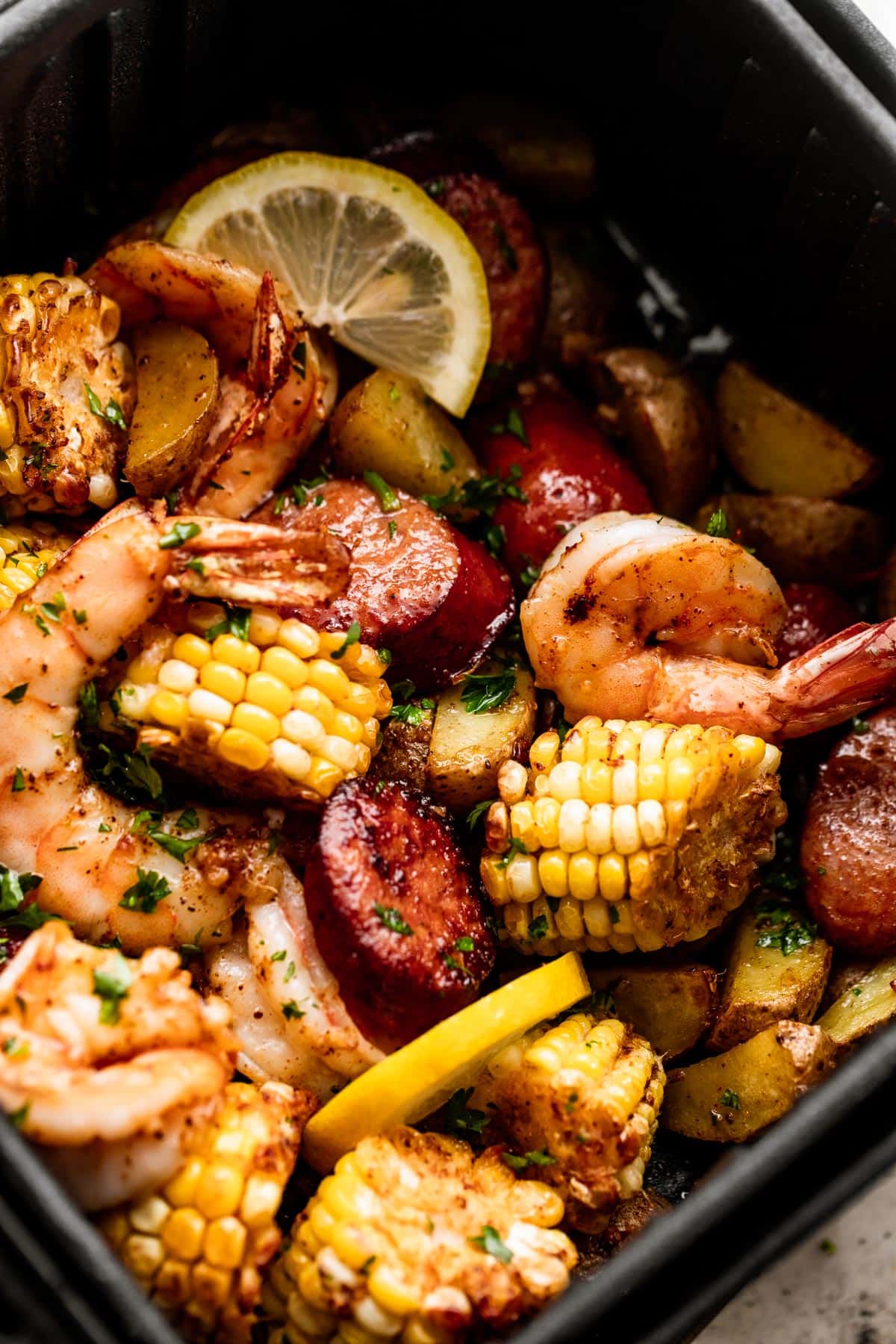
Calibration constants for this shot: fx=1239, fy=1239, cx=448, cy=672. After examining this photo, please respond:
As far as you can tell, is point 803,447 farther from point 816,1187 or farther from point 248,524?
point 816,1187

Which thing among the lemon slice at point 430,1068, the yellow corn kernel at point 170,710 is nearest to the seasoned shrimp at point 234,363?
the yellow corn kernel at point 170,710

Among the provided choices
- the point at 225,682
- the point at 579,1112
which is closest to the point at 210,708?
the point at 225,682

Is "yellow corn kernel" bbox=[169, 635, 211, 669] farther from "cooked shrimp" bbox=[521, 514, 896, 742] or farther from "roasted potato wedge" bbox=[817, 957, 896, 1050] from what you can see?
"roasted potato wedge" bbox=[817, 957, 896, 1050]

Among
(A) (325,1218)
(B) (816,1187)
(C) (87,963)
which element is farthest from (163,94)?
(B) (816,1187)

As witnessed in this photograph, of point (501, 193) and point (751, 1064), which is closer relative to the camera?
point (751, 1064)

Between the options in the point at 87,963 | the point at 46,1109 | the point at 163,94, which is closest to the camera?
the point at 46,1109

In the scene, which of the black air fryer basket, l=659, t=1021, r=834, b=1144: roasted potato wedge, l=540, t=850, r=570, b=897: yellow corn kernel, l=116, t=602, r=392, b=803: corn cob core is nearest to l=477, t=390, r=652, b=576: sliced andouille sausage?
the black air fryer basket

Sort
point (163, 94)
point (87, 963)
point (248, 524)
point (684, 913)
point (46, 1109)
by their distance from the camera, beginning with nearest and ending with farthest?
point (46, 1109), point (87, 963), point (248, 524), point (684, 913), point (163, 94)
